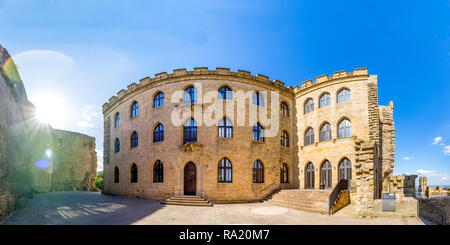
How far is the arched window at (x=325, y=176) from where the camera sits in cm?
1704

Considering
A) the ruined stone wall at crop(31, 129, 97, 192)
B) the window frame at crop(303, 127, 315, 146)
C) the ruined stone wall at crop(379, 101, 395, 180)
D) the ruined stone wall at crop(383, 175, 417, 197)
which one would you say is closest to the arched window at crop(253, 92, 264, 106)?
the window frame at crop(303, 127, 315, 146)

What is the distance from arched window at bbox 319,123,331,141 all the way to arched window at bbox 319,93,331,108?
5.82 ft

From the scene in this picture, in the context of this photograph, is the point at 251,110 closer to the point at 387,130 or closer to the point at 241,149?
the point at 241,149

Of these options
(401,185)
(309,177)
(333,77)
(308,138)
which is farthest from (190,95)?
(401,185)

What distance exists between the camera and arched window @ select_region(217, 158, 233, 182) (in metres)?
15.3

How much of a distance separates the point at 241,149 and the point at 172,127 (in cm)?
548

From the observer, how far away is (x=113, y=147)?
70.5ft

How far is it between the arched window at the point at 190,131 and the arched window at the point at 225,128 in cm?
194

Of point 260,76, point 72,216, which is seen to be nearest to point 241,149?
point 260,76

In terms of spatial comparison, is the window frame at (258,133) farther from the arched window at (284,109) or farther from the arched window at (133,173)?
the arched window at (133,173)

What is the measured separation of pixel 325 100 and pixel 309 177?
22.5ft

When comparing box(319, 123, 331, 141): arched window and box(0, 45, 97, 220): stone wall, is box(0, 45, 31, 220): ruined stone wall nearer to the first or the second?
box(0, 45, 97, 220): stone wall

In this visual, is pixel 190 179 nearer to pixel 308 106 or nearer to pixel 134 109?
pixel 134 109

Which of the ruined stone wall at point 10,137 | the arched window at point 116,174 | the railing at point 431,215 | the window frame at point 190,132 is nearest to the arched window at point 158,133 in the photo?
the window frame at point 190,132
